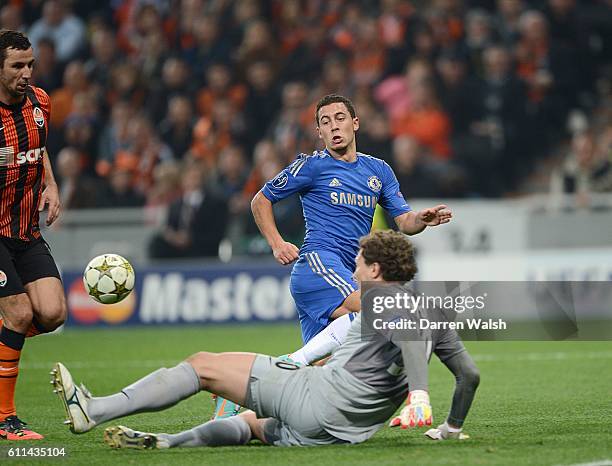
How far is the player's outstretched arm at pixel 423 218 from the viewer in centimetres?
671

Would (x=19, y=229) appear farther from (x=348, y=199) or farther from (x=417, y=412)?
(x=417, y=412)

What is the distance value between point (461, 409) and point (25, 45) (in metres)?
3.42

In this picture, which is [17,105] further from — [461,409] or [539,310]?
[539,310]

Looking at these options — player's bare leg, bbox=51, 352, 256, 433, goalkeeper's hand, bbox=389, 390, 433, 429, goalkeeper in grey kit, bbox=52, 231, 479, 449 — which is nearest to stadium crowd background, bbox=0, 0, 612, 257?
goalkeeper in grey kit, bbox=52, 231, 479, 449

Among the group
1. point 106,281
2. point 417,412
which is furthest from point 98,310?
point 417,412

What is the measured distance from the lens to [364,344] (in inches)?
223

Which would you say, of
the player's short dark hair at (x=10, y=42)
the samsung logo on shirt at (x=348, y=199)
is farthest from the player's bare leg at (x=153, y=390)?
the player's short dark hair at (x=10, y=42)

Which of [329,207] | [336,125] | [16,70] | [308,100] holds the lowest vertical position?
[329,207]

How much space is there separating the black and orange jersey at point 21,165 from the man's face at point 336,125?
1.79 meters

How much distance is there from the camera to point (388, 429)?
6.80m

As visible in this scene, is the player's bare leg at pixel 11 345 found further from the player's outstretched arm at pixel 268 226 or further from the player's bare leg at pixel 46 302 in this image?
the player's outstretched arm at pixel 268 226

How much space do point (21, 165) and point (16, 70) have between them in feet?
1.99

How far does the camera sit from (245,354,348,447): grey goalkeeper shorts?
5609mm

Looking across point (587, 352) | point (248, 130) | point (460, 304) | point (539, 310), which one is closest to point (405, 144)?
point (248, 130)
